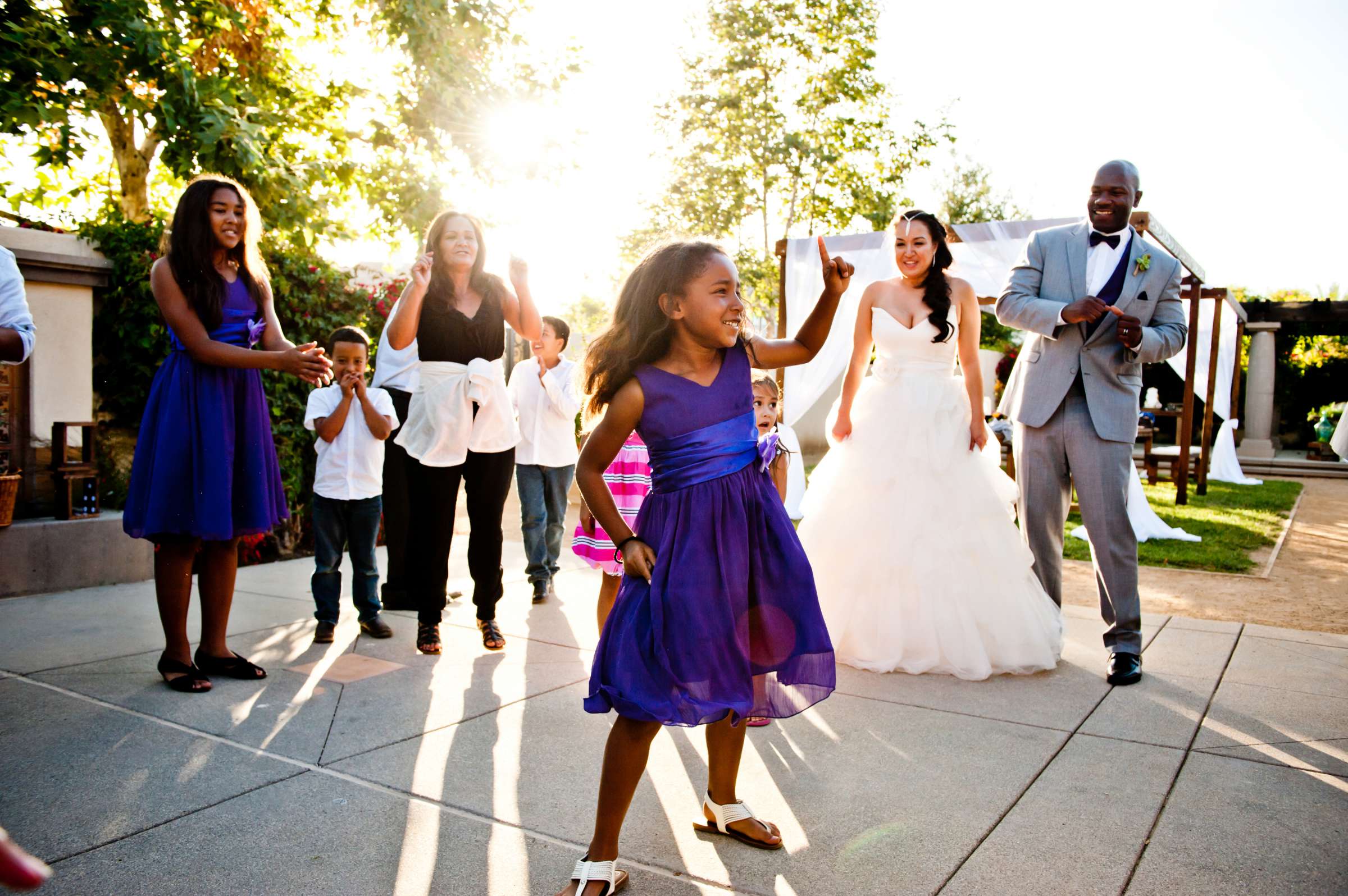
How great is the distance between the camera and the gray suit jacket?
4133 mm

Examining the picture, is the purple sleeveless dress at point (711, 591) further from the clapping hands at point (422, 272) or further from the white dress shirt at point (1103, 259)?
the white dress shirt at point (1103, 259)

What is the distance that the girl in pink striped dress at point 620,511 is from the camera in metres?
3.84

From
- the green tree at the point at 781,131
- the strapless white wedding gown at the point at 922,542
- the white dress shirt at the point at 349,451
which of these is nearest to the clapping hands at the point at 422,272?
the white dress shirt at the point at 349,451

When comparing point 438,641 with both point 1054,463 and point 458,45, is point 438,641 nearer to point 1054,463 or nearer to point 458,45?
point 1054,463

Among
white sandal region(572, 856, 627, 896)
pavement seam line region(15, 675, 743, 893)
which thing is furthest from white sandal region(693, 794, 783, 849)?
white sandal region(572, 856, 627, 896)

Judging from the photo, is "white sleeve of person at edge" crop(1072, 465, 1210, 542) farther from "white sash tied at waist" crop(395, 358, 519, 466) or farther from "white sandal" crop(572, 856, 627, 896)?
"white sandal" crop(572, 856, 627, 896)

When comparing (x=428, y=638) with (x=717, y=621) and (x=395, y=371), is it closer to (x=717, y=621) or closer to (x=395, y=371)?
(x=395, y=371)

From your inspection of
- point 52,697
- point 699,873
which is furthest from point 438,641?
point 699,873

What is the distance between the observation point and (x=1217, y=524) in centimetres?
962

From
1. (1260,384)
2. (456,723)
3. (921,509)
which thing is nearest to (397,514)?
(456,723)

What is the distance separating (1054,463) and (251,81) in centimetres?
796

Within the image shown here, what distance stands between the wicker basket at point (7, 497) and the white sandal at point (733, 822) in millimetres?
4624

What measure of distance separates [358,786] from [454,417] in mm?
1890

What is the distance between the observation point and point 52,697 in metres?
3.56
